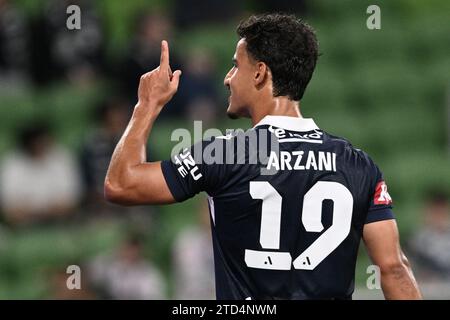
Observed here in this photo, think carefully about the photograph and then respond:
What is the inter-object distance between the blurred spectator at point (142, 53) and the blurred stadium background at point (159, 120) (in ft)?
0.04

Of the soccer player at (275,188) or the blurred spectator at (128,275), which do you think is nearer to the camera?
the soccer player at (275,188)

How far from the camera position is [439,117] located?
34.6 feet

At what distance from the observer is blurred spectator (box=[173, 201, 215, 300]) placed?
799 centimetres

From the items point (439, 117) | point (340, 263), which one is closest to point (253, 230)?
point (340, 263)

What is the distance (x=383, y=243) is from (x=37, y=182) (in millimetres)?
5525

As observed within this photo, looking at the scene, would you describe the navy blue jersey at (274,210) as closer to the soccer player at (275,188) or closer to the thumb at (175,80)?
the soccer player at (275,188)

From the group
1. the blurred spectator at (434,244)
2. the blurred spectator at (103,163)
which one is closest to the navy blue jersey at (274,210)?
the blurred spectator at (434,244)

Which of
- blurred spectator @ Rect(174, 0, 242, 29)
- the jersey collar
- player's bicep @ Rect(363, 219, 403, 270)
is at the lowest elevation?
player's bicep @ Rect(363, 219, 403, 270)

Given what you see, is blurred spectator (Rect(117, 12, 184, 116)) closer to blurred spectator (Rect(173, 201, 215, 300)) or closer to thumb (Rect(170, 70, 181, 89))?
blurred spectator (Rect(173, 201, 215, 300))

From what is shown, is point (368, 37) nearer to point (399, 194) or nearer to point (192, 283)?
point (399, 194)

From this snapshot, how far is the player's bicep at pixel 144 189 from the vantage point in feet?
11.7

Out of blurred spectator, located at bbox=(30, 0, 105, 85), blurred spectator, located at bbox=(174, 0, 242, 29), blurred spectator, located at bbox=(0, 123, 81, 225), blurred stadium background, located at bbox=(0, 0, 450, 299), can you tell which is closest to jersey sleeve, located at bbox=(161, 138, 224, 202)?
blurred stadium background, located at bbox=(0, 0, 450, 299)

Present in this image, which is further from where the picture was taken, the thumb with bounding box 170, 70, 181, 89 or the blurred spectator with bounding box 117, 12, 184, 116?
the blurred spectator with bounding box 117, 12, 184, 116

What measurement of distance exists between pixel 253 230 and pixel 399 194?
19.9 ft
